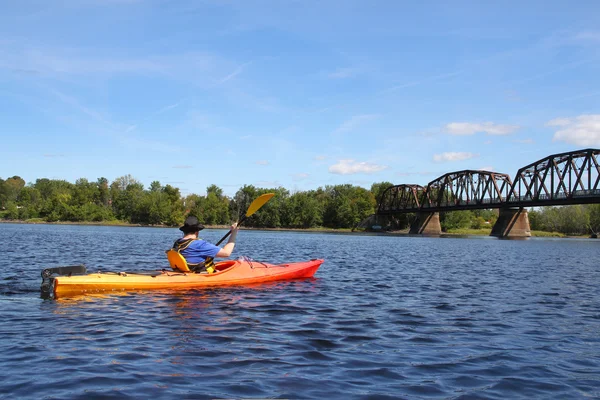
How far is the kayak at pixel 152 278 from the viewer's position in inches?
448

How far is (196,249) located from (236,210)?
117400 mm

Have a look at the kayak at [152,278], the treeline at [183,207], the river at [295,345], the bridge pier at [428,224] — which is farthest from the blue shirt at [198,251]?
the treeline at [183,207]

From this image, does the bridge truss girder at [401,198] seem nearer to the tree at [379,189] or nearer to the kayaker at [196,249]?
the tree at [379,189]

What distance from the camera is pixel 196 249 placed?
13117 millimetres

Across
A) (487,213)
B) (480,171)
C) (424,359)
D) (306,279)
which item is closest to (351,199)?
(480,171)

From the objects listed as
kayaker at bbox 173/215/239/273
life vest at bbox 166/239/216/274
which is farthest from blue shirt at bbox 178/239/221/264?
life vest at bbox 166/239/216/274

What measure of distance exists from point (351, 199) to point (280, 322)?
128 meters

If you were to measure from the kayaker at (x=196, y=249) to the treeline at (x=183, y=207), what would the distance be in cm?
10225

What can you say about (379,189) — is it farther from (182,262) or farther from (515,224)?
(182,262)

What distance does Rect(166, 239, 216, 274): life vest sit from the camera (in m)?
12.8

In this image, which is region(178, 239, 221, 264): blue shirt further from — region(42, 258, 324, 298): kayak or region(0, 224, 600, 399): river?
region(0, 224, 600, 399): river

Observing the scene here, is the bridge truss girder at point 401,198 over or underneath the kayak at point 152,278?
over

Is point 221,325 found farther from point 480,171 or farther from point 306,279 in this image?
point 480,171

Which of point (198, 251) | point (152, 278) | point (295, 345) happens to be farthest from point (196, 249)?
point (295, 345)
